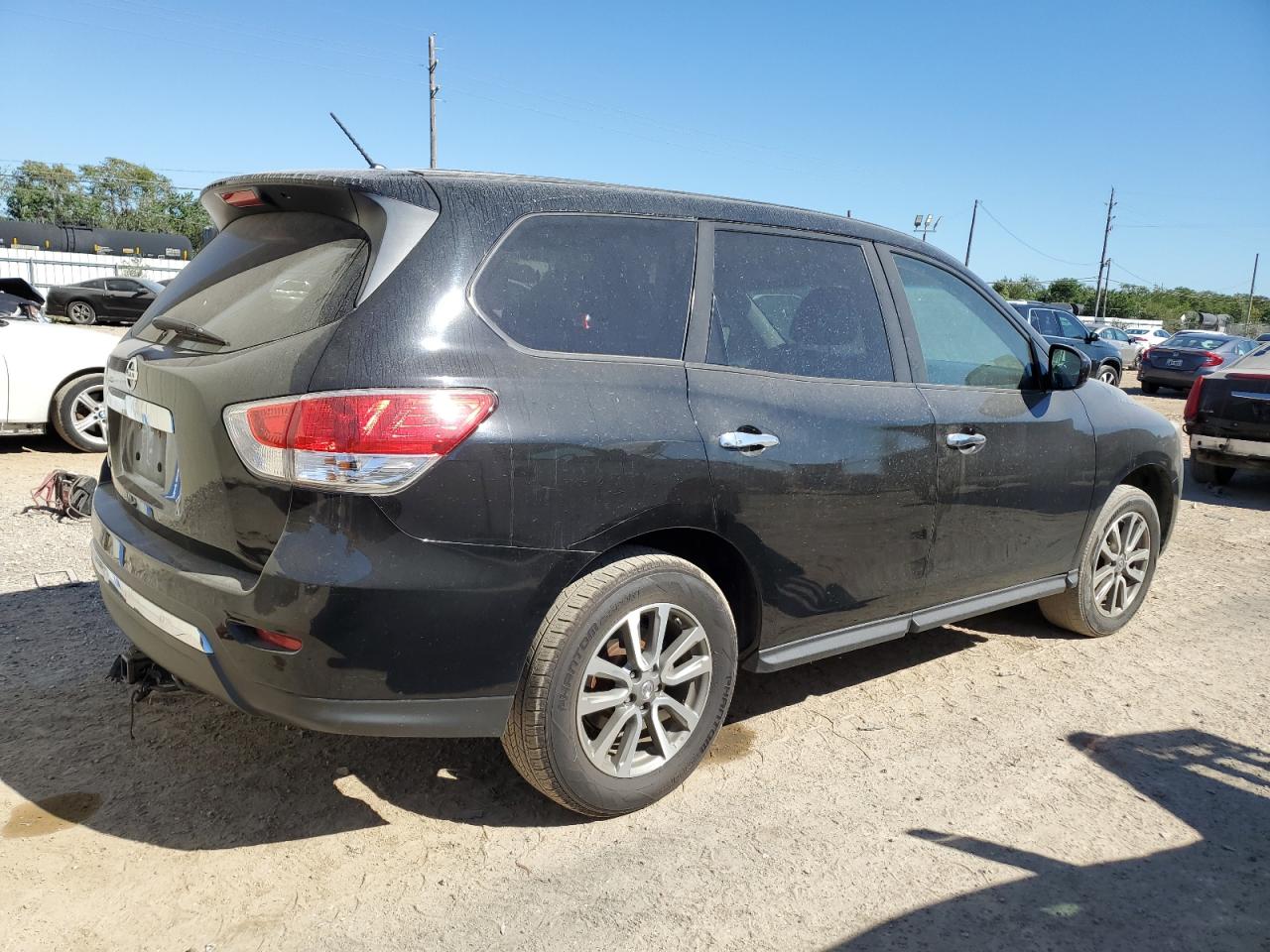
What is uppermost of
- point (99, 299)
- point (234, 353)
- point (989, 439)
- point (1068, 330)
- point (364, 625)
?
point (1068, 330)

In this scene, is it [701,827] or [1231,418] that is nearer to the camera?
[701,827]

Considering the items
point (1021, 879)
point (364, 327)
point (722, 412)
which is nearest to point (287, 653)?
point (364, 327)

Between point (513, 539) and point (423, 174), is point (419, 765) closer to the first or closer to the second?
point (513, 539)

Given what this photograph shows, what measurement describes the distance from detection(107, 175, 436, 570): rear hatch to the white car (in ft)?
16.9

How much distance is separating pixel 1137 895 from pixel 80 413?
8.08 m

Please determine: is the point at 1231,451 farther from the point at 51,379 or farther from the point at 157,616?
the point at 51,379

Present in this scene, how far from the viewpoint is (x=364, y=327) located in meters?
2.42

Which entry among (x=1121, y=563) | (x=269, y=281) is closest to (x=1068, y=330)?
(x=1121, y=563)

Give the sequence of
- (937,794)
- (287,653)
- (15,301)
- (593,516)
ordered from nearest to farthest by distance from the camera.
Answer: (287,653), (593,516), (937,794), (15,301)

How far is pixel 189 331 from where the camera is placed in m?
2.82

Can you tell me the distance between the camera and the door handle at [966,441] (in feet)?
11.8

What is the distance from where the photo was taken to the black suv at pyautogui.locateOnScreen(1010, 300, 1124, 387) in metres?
18.7

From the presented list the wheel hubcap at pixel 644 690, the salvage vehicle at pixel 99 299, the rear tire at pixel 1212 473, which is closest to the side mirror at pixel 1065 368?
the wheel hubcap at pixel 644 690

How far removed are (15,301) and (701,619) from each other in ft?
25.0
